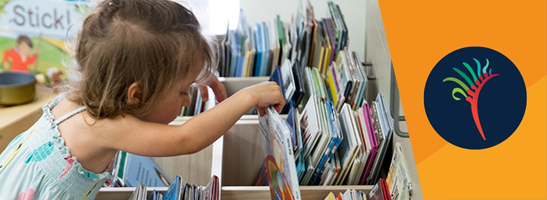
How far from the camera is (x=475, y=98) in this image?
0.39 meters

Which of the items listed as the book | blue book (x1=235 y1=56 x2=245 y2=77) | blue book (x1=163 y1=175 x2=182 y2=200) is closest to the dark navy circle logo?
the book

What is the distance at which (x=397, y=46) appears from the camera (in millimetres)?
514

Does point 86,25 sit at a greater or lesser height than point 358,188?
greater

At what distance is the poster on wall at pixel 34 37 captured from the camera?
2.12m

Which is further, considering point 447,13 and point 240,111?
point 240,111

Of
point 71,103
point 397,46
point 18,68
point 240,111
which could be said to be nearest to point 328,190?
point 240,111

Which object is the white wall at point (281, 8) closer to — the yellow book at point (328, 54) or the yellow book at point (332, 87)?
the yellow book at point (328, 54)

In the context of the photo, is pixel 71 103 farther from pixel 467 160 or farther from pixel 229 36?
pixel 229 36

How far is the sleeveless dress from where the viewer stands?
85 cm

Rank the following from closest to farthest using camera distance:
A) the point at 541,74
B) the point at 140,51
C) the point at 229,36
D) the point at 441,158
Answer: the point at 541,74 → the point at 441,158 → the point at 140,51 → the point at 229,36

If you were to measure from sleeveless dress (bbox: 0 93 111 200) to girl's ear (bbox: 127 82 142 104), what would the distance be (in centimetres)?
15

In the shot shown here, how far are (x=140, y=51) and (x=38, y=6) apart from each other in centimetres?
189

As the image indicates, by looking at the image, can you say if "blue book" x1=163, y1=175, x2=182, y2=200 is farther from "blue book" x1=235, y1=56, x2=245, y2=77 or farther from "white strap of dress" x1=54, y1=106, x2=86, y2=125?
"blue book" x1=235, y1=56, x2=245, y2=77

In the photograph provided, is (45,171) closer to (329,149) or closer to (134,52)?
(134,52)
